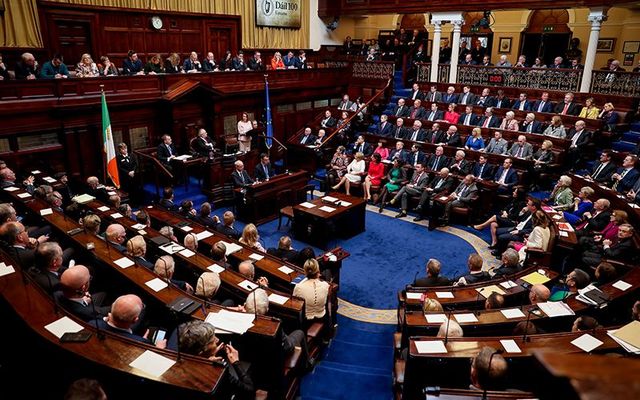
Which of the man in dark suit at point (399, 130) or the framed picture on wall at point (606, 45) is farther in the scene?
the framed picture on wall at point (606, 45)

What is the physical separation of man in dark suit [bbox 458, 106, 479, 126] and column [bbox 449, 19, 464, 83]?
267 centimetres

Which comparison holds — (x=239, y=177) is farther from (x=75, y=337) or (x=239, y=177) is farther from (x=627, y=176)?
(x=627, y=176)

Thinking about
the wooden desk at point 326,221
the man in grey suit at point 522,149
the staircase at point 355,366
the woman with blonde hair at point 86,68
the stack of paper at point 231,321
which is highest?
the woman with blonde hair at point 86,68

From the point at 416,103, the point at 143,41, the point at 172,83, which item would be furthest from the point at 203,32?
the point at 416,103

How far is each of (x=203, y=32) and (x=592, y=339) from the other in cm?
1307

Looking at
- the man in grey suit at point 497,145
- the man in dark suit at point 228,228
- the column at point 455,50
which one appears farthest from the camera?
the column at point 455,50

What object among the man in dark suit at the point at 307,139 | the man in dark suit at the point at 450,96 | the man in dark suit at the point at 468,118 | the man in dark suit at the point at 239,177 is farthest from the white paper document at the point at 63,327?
the man in dark suit at the point at 450,96

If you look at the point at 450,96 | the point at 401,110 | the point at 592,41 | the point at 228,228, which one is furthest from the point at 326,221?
the point at 592,41

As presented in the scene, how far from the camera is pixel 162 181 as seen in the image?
10664 mm

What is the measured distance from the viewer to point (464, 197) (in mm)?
9078

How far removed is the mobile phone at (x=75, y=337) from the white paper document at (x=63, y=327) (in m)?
0.04

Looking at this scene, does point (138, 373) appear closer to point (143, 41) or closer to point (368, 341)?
point (368, 341)

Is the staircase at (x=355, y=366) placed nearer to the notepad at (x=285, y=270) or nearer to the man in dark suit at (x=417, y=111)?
the notepad at (x=285, y=270)

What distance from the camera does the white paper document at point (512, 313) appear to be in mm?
4266
